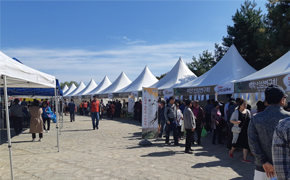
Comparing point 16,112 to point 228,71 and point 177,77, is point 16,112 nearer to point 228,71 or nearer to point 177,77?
point 228,71

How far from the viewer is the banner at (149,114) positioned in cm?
936

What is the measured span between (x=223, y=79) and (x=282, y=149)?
428 inches

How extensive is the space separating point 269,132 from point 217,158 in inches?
177

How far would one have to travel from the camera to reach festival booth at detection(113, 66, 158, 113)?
65.6 feet

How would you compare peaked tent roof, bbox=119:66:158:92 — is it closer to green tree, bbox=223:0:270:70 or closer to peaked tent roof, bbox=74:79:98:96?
green tree, bbox=223:0:270:70

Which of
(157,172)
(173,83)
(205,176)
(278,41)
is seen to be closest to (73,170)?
(157,172)

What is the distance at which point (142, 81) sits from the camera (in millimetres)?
21547

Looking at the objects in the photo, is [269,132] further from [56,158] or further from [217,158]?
[56,158]

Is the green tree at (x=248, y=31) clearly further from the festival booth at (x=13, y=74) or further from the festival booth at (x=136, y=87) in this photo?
the festival booth at (x=13, y=74)

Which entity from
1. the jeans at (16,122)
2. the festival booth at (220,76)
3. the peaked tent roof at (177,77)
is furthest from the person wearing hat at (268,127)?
the peaked tent roof at (177,77)

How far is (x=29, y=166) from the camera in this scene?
5.53 meters

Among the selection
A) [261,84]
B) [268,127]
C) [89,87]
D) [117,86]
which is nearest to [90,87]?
[89,87]

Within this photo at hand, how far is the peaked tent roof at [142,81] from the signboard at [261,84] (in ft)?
39.9

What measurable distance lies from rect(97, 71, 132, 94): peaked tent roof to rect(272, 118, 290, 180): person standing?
23.2m
